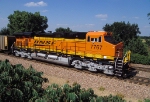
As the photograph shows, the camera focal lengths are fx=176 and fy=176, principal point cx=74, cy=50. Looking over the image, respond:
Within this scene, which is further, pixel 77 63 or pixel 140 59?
pixel 140 59

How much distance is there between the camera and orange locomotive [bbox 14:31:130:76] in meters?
14.9

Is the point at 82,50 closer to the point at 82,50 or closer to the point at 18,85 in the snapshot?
the point at 82,50

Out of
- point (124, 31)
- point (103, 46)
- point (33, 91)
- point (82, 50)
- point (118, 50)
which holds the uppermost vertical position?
point (124, 31)

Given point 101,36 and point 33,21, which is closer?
point 101,36

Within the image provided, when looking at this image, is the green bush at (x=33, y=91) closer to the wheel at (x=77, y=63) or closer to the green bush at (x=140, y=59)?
the wheel at (x=77, y=63)

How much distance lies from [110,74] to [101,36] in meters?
3.35

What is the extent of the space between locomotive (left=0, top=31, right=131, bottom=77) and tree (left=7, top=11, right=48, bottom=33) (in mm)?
30059

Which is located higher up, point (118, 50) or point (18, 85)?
point (118, 50)

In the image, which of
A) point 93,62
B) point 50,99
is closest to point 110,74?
point 93,62

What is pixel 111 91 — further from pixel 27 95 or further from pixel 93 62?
pixel 27 95

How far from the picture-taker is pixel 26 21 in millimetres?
52188

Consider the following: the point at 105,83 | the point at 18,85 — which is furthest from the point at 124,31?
the point at 18,85

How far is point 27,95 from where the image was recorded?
496cm

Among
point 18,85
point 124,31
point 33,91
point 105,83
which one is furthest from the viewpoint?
point 124,31
